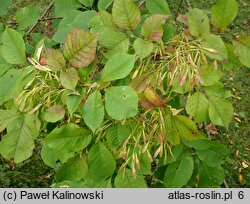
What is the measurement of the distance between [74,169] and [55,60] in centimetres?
30

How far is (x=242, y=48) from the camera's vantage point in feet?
3.22

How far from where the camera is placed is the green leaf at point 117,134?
2.93ft

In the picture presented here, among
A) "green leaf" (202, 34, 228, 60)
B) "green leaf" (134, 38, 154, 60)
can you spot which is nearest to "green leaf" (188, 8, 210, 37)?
"green leaf" (202, 34, 228, 60)

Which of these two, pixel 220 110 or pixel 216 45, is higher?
pixel 216 45

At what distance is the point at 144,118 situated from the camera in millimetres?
879

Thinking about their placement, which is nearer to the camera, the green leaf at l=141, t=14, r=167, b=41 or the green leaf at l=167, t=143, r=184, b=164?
the green leaf at l=141, t=14, r=167, b=41

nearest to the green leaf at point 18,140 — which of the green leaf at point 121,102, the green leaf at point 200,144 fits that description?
the green leaf at point 121,102

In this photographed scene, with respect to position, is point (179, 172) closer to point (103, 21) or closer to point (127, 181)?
point (127, 181)

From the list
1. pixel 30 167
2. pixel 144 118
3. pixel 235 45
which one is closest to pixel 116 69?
pixel 144 118

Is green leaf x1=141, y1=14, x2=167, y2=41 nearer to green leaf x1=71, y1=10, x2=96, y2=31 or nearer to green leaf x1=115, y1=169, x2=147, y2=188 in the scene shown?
green leaf x1=71, y1=10, x2=96, y2=31

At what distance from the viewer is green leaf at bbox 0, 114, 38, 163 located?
37.7 inches

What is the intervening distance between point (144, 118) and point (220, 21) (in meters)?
0.35

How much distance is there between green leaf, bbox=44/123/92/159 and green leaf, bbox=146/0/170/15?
42 centimetres

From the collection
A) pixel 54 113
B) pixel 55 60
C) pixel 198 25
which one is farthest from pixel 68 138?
pixel 198 25
